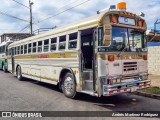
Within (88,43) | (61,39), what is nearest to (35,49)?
(61,39)

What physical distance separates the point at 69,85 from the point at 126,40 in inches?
111

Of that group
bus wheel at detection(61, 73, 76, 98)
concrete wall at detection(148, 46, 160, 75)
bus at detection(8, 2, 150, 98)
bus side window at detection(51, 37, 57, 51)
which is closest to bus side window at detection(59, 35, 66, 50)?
bus at detection(8, 2, 150, 98)

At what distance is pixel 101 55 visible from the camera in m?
6.79

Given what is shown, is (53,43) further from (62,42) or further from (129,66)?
(129,66)

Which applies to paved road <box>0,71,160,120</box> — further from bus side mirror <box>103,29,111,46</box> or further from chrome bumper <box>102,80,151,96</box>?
bus side mirror <box>103,29,111,46</box>

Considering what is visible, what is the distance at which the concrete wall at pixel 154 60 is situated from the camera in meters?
14.3

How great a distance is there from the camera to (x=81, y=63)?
25.8 feet

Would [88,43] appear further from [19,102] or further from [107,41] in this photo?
[19,102]

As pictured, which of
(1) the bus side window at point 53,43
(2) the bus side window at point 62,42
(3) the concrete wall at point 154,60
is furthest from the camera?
(3) the concrete wall at point 154,60

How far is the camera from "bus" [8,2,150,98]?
6816 millimetres

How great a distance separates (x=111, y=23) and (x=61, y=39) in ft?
9.20

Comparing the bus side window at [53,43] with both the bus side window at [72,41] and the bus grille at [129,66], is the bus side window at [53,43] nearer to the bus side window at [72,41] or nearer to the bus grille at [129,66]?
the bus side window at [72,41]

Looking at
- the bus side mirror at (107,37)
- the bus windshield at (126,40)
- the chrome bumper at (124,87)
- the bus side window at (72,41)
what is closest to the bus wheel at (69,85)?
the bus side window at (72,41)

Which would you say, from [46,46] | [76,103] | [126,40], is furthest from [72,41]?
[46,46]
